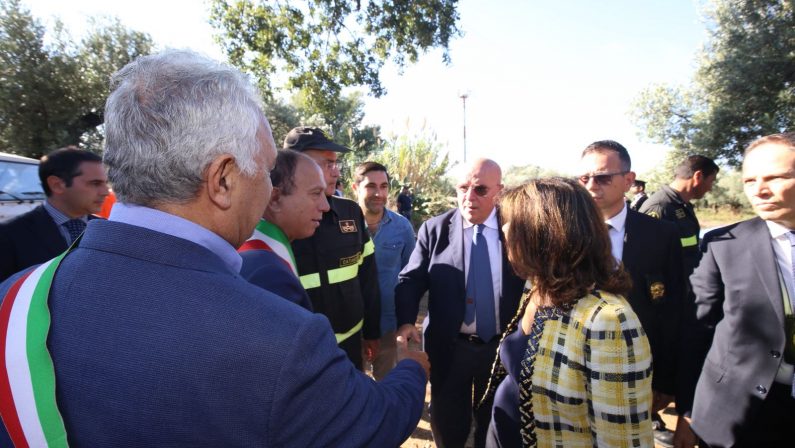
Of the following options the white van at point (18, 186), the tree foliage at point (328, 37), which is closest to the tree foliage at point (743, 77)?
the tree foliage at point (328, 37)

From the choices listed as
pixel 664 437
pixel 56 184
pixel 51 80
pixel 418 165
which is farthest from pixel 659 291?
pixel 51 80

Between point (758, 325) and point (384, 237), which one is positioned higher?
point (384, 237)

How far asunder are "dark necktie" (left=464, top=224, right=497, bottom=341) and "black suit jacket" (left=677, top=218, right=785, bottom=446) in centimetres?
116

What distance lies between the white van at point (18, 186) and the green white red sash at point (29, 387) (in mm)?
6750

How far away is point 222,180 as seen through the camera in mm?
1043

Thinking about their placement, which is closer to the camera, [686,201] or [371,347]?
[371,347]

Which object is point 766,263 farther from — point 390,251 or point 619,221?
point 390,251

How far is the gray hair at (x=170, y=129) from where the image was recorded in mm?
988

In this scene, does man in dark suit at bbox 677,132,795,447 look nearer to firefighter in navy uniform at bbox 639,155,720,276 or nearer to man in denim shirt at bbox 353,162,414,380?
firefighter in navy uniform at bbox 639,155,720,276

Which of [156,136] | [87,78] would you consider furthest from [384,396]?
[87,78]

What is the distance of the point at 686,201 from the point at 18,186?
8983mm

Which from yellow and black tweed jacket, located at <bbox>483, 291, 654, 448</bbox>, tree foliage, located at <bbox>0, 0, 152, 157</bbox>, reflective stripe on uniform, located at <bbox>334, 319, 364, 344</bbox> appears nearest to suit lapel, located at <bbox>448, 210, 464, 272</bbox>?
reflective stripe on uniform, located at <bbox>334, 319, 364, 344</bbox>

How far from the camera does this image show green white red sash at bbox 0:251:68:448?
2.73 feet

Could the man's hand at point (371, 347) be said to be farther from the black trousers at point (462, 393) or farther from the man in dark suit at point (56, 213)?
the man in dark suit at point (56, 213)
